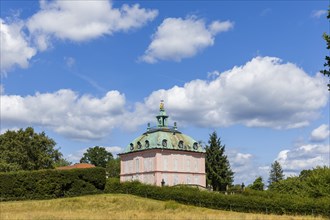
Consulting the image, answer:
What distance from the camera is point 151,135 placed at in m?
79.6

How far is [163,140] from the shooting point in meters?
77.9

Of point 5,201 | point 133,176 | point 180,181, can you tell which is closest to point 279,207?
point 5,201

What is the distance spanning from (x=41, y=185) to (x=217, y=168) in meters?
42.7

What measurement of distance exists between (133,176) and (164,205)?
37.1m

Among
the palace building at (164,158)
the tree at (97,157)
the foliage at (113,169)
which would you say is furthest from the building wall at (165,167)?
the tree at (97,157)

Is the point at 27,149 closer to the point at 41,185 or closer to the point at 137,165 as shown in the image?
the point at 137,165

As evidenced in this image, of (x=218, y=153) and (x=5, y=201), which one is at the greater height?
(x=218, y=153)

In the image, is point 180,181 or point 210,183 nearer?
point 180,181

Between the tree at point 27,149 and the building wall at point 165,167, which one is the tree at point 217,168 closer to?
the building wall at point 165,167

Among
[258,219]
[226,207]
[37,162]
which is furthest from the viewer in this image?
[37,162]

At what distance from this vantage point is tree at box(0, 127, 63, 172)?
72.2 metres

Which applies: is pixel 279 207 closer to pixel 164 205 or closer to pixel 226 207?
pixel 226 207

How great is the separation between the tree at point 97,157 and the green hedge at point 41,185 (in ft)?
248

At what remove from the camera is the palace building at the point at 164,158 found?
7681 centimetres
